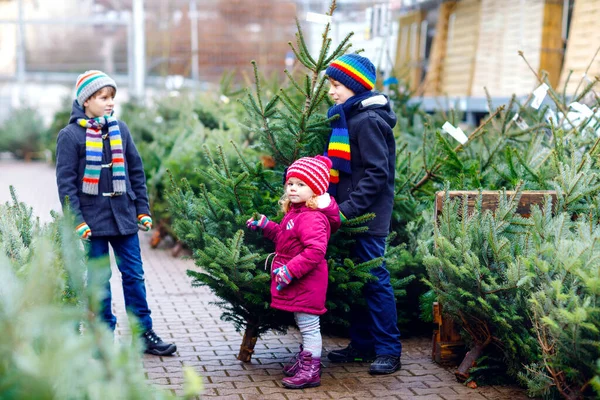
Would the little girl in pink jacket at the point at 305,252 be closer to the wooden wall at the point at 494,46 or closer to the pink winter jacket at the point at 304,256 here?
the pink winter jacket at the point at 304,256

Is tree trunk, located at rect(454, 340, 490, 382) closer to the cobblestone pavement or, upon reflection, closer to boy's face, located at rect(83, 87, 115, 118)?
the cobblestone pavement

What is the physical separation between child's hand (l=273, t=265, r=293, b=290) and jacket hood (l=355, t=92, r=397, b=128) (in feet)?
3.83

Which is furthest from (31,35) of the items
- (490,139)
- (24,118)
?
(490,139)

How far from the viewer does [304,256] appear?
4.87m

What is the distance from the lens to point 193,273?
17.5 feet

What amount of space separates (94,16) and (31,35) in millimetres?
2189

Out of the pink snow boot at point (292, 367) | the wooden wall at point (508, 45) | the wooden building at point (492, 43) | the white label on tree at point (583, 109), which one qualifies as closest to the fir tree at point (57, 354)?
the pink snow boot at point (292, 367)

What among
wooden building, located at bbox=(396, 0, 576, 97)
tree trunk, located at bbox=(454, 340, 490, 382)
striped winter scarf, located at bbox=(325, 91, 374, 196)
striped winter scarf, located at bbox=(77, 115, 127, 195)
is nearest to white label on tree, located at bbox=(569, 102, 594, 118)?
striped winter scarf, located at bbox=(325, 91, 374, 196)

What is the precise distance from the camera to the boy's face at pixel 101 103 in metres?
5.57

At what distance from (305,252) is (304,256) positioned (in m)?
0.02

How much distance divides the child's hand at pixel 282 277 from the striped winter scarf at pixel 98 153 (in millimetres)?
1307

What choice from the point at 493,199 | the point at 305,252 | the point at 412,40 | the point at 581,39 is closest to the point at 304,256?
the point at 305,252

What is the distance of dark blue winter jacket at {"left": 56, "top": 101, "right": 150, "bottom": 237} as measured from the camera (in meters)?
5.48

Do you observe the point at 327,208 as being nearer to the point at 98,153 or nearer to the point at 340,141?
the point at 340,141
